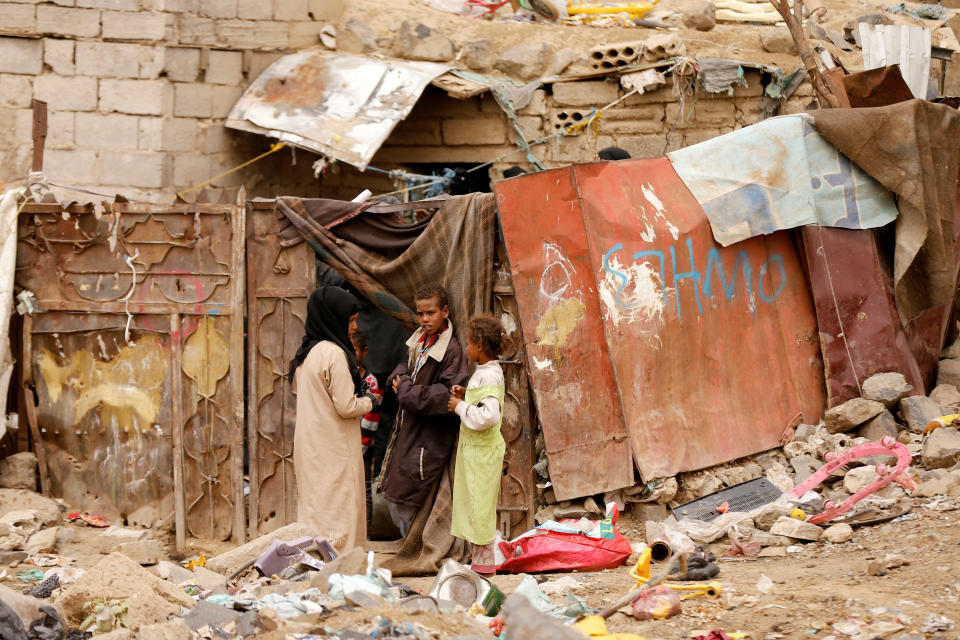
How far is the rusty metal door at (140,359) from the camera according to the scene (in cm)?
726

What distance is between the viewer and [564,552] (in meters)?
6.17

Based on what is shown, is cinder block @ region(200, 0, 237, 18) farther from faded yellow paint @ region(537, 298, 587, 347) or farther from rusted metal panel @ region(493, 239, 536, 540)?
faded yellow paint @ region(537, 298, 587, 347)

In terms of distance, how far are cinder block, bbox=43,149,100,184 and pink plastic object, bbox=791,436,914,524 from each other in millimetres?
6346

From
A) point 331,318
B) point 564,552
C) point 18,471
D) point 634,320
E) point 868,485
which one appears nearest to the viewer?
point 564,552

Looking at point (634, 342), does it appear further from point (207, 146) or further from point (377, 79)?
point (207, 146)

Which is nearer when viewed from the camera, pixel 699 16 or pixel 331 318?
pixel 331 318

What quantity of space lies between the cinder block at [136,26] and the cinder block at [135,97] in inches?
15.0

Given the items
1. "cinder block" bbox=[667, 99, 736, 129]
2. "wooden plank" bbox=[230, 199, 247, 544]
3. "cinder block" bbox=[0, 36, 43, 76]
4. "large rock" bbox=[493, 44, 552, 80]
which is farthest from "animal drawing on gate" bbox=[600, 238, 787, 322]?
"cinder block" bbox=[0, 36, 43, 76]

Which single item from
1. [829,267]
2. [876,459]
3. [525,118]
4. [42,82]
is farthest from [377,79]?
[876,459]

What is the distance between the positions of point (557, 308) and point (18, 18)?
569 cm

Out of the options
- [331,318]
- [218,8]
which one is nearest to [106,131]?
[218,8]

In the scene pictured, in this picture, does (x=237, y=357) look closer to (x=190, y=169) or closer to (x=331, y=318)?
(x=331, y=318)

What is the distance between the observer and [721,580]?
5.49 meters

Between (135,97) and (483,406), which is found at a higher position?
(135,97)
